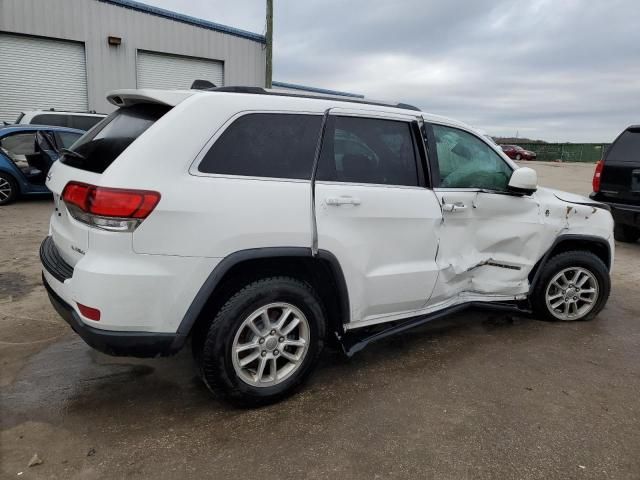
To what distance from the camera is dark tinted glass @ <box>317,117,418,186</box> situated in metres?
2.89

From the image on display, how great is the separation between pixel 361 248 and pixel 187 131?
1.18 m

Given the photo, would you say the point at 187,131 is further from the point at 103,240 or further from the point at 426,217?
the point at 426,217

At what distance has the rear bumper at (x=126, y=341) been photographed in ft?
7.71

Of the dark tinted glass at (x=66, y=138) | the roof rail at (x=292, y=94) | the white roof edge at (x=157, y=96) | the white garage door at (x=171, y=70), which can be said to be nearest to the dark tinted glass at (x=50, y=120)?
the dark tinted glass at (x=66, y=138)

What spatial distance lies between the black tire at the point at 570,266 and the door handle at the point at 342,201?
2.07 meters

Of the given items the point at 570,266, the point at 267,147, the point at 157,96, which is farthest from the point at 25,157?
the point at 570,266

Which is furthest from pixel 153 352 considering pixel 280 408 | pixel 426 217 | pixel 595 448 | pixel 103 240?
pixel 595 448

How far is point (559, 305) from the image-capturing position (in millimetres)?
4250

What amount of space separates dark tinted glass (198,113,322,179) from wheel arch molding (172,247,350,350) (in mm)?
442

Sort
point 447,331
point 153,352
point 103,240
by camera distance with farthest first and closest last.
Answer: point 447,331 < point 153,352 < point 103,240

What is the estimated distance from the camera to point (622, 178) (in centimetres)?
689

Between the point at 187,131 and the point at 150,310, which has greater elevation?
the point at 187,131

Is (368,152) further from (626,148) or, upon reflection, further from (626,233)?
(626,233)

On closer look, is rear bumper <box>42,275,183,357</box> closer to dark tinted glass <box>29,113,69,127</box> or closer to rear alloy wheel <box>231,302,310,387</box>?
rear alloy wheel <box>231,302,310,387</box>
